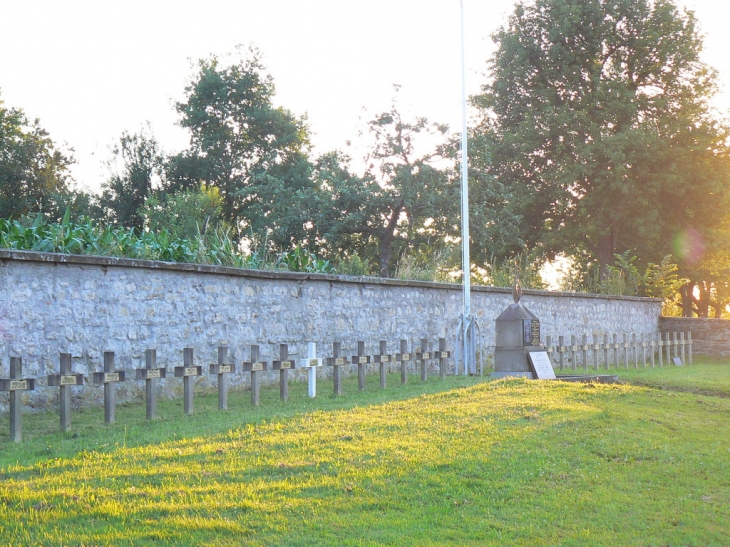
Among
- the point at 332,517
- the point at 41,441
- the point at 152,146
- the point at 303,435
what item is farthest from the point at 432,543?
the point at 152,146

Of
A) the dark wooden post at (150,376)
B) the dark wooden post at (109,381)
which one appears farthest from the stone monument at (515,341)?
the dark wooden post at (109,381)

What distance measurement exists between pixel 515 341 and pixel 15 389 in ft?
31.5

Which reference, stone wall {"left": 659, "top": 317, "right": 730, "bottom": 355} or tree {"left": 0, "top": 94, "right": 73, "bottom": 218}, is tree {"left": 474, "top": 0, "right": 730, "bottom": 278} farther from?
tree {"left": 0, "top": 94, "right": 73, "bottom": 218}

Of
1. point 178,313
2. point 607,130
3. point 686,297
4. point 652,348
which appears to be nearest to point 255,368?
point 178,313

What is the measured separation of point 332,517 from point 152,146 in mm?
34328

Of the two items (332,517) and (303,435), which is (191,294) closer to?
(303,435)

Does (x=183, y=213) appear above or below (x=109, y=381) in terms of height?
above

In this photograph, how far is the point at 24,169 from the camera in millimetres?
37125

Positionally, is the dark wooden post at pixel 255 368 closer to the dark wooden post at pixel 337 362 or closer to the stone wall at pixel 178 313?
the dark wooden post at pixel 337 362

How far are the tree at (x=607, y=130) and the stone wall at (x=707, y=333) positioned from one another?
5.39m

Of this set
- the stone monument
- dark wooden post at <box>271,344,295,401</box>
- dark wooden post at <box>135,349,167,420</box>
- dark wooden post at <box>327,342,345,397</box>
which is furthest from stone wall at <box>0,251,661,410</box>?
the stone monument

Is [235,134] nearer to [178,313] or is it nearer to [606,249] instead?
[606,249]

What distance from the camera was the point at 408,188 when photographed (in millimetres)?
27812

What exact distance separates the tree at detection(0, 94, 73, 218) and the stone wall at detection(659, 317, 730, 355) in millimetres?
25629
